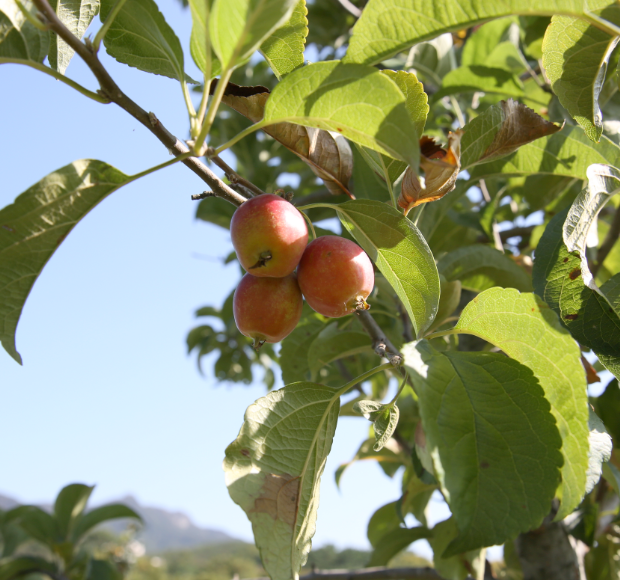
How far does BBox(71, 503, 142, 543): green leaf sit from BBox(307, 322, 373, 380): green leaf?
9.59 feet

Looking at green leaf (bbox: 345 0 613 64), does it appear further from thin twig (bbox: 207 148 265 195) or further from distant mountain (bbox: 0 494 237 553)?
distant mountain (bbox: 0 494 237 553)

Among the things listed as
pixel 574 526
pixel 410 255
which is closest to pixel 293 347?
pixel 410 255

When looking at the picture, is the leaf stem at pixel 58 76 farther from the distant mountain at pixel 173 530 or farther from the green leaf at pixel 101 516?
the distant mountain at pixel 173 530

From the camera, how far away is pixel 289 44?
114cm

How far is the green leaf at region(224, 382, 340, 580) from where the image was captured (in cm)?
108

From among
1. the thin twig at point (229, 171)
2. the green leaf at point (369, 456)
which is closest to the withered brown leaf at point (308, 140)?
the thin twig at point (229, 171)

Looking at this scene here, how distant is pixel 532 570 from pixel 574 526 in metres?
0.31

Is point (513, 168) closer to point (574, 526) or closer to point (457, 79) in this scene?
point (457, 79)

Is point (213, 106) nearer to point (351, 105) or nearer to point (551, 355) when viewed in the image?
point (351, 105)

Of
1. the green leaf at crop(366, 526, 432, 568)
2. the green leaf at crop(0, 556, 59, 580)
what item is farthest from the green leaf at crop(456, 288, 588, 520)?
the green leaf at crop(0, 556, 59, 580)

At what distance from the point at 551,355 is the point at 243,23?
2.66ft

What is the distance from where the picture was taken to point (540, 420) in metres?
0.94

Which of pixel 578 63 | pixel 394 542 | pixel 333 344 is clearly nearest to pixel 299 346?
pixel 333 344

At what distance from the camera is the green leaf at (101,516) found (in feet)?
13.0
